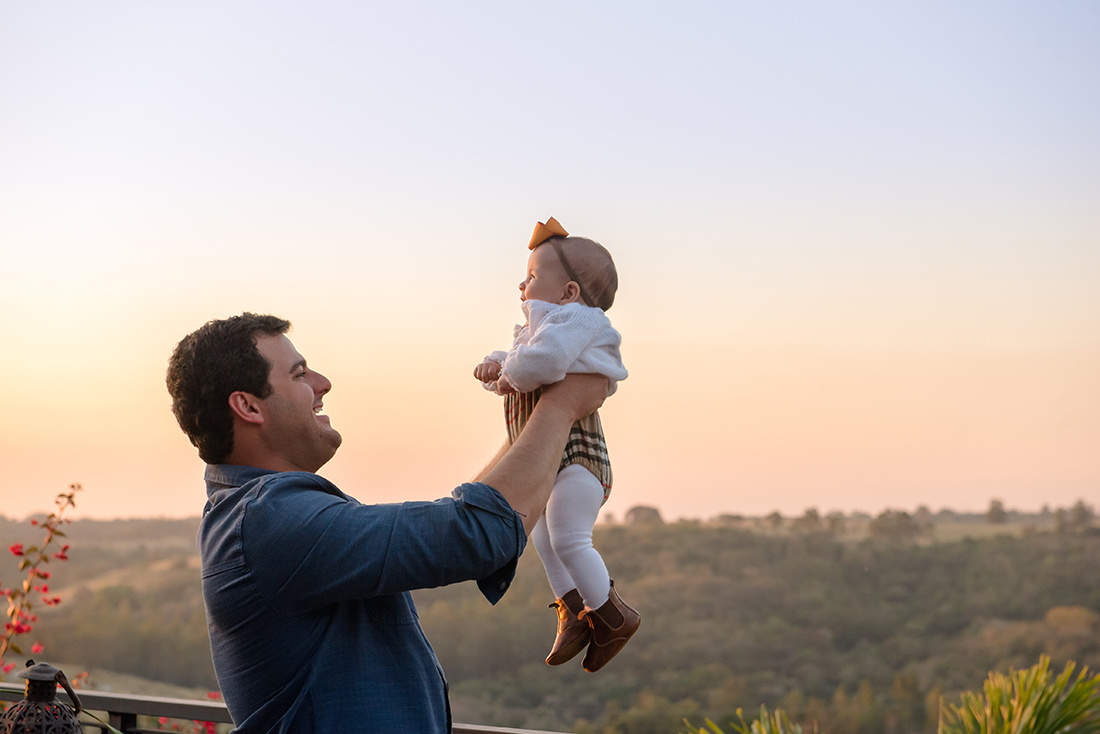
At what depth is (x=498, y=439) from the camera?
1.65 meters

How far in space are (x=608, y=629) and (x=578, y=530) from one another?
0.54 feet

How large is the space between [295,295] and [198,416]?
437 inches

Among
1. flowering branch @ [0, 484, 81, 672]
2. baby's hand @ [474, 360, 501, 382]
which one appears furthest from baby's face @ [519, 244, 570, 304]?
flowering branch @ [0, 484, 81, 672]

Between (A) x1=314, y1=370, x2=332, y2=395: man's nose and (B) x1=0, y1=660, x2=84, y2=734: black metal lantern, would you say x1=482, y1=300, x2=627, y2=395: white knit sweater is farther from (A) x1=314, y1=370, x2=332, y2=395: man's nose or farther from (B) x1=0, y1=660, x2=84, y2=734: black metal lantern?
(B) x1=0, y1=660, x2=84, y2=734: black metal lantern

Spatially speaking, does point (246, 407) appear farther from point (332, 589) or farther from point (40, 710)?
point (40, 710)

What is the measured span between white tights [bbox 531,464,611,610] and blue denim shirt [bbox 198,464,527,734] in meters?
0.29

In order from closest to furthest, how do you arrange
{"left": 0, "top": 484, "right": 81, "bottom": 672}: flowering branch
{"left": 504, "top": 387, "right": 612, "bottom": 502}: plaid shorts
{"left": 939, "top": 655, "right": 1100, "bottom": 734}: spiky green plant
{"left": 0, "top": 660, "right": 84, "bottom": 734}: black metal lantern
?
1. {"left": 504, "top": 387, "right": 612, "bottom": 502}: plaid shorts
2. {"left": 0, "top": 660, "right": 84, "bottom": 734}: black metal lantern
3. {"left": 939, "top": 655, "right": 1100, "bottom": 734}: spiky green plant
4. {"left": 0, "top": 484, "right": 81, "bottom": 672}: flowering branch

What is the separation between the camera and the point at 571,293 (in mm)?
1480

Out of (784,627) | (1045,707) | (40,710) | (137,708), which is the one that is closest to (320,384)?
(40,710)

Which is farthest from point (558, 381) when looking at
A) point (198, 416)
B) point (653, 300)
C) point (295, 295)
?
point (653, 300)

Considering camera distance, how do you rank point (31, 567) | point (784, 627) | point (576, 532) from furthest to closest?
point (784, 627)
point (31, 567)
point (576, 532)

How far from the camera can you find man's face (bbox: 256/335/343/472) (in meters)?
1.30

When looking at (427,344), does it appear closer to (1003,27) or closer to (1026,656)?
(1003,27)

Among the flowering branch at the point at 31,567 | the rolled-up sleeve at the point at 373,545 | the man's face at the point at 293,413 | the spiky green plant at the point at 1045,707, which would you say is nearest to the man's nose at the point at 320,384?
the man's face at the point at 293,413
